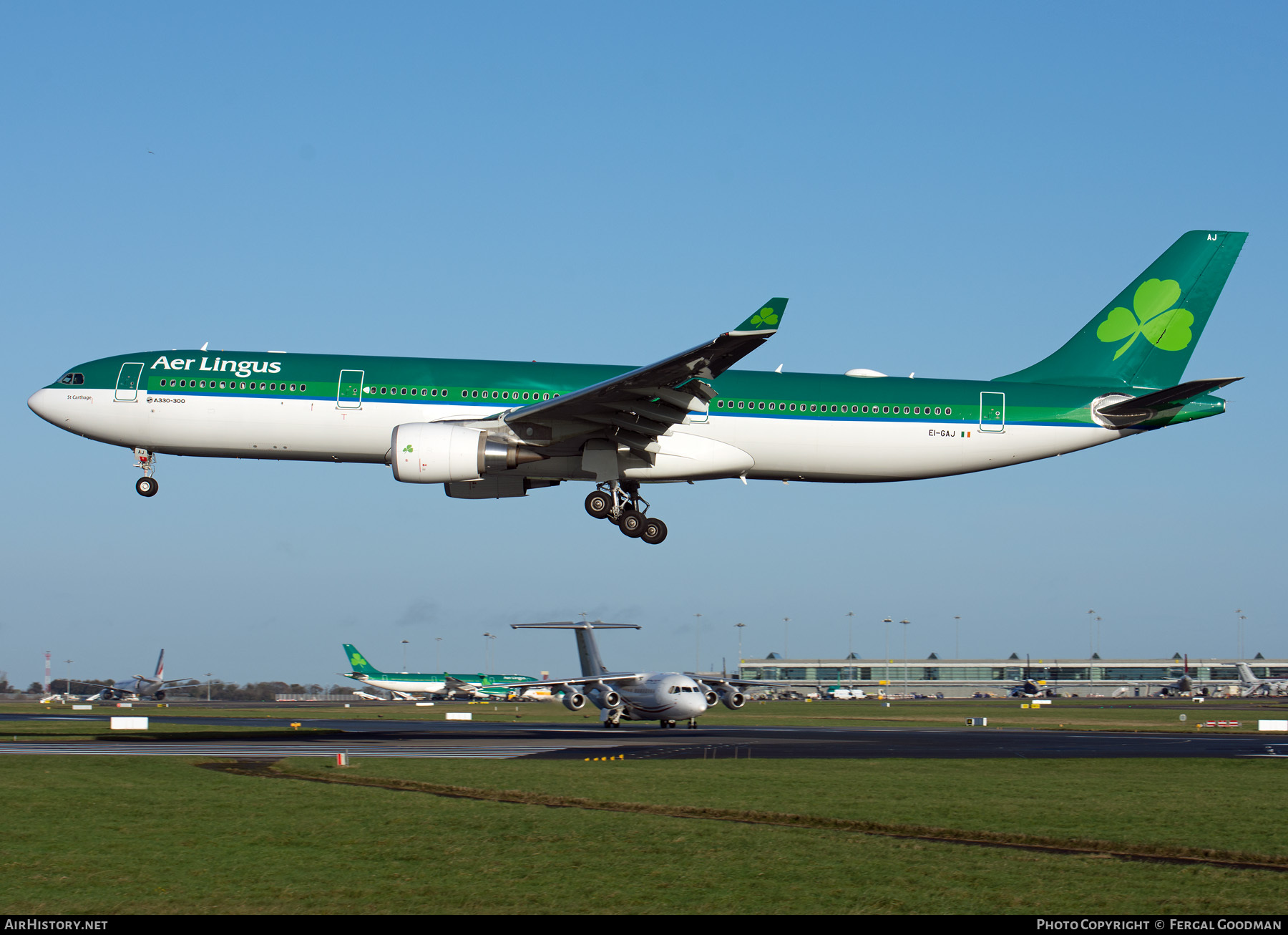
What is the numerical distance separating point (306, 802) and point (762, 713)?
58.4 m

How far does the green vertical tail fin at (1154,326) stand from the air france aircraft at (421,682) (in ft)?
235

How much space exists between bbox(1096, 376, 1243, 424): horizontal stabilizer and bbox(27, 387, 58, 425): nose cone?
3152cm

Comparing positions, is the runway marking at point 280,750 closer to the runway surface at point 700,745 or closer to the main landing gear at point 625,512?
the runway surface at point 700,745

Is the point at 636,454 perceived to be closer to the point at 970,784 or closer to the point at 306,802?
the point at 970,784

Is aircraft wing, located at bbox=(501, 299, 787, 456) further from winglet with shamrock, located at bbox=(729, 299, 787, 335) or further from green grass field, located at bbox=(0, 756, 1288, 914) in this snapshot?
green grass field, located at bbox=(0, 756, 1288, 914)

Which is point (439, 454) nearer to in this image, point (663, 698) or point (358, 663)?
point (663, 698)

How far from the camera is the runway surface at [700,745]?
35.2 m

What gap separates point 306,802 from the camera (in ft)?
70.9

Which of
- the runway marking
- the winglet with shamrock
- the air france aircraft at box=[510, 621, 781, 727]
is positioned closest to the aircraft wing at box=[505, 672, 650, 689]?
the air france aircraft at box=[510, 621, 781, 727]

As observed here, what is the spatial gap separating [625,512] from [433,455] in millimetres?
6625

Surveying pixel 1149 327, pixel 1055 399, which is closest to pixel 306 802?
pixel 1055 399

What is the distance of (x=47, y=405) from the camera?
116ft

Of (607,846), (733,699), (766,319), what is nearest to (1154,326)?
(766,319)

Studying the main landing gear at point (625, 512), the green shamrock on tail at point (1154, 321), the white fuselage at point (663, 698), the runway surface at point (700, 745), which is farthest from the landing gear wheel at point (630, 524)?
the white fuselage at point (663, 698)
